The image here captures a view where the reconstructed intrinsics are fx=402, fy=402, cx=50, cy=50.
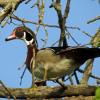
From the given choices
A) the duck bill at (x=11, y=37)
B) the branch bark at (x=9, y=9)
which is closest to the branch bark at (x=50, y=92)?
the branch bark at (x=9, y=9)

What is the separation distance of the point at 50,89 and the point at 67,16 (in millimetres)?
641

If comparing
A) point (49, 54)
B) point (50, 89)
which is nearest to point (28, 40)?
point (49, 54)

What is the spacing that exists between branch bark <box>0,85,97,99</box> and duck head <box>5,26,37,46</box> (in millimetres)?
608

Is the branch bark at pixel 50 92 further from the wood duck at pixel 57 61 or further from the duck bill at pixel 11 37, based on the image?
the duck bill at pixel 11 37

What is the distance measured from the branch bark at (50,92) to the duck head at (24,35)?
61 cm

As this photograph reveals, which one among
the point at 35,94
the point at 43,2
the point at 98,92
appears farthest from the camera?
the point at 43,2

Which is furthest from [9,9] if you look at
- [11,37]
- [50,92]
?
[50,92]

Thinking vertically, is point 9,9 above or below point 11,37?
above

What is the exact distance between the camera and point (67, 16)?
7.22 ft

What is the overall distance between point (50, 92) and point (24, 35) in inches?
28.8

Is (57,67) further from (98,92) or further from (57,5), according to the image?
(98,92)

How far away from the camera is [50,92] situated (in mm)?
1651

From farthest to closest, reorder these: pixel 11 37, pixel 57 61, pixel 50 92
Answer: pixel 11 37 < pixel 57 61 < pixel 50 92

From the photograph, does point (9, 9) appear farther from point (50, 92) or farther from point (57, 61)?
point (50, 92)
